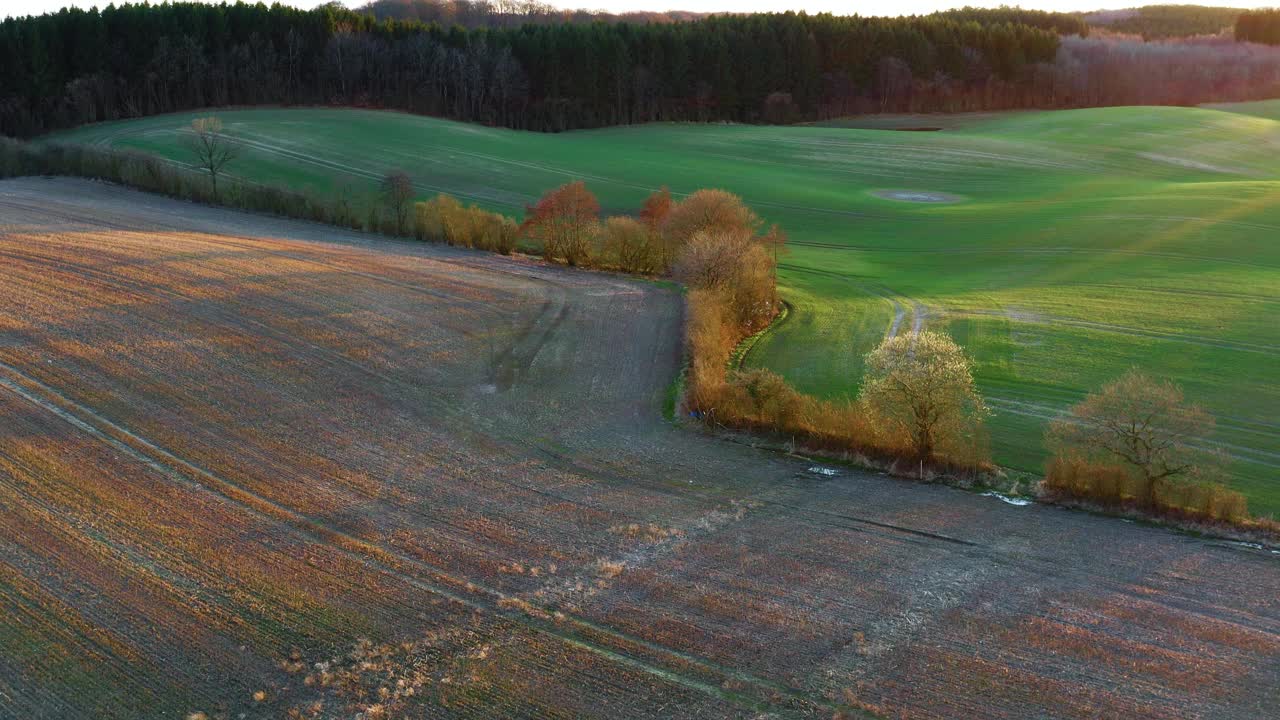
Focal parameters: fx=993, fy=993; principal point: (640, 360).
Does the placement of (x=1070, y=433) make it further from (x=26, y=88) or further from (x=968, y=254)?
(x=26, y=88)

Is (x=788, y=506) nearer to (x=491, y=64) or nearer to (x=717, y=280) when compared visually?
(x=717, y=280)

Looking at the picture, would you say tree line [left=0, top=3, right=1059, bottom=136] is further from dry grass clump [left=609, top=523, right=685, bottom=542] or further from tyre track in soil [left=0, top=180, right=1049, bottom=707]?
dry grass clump [left=609, top=523, right=685, bottom=542]

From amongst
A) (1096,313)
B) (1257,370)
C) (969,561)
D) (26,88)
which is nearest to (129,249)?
(969,561)

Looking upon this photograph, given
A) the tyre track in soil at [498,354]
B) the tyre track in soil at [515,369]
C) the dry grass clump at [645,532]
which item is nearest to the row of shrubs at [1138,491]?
the tyre track in soil at [515,369]

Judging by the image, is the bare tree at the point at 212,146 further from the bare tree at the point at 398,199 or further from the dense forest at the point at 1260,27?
the dense forest at the point at 1260,27

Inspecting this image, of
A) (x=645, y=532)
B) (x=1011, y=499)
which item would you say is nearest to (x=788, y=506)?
(x=645, y=532)
